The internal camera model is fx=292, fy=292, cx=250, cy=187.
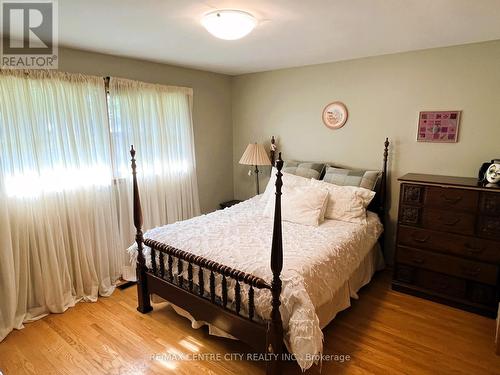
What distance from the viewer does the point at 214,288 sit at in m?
1.99

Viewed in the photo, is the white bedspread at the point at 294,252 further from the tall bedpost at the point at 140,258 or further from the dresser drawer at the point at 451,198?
the dresser drawer at the point at 451,198

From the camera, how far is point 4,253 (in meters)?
2.28

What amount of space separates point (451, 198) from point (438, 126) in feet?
2.52

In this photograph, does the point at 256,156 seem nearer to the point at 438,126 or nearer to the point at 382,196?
the point at 382,196

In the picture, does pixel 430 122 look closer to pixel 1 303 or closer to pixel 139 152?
pixel 139 152

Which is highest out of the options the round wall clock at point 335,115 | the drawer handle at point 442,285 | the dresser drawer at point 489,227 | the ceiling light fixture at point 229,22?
the ceiling light fixture at point 229,22

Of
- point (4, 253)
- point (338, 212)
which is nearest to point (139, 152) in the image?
point (4, 253)

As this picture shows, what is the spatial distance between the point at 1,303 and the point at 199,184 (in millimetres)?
2338

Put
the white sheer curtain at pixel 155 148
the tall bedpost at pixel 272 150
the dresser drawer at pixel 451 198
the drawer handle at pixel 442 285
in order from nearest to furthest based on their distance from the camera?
the dresser drawer at pixel 451 198 → the drawer handle at pixel 442 285 → the white sheer curtain at pixel 155 148 → the tall bedpost at pixel 272 150

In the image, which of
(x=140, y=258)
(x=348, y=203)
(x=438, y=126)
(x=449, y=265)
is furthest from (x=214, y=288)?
(x=438, y=126)

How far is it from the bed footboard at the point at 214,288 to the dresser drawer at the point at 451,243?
5.59 feet

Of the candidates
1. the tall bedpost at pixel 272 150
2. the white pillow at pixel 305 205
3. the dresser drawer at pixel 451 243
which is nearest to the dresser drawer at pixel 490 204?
the dresser drawer at pixel 451 243

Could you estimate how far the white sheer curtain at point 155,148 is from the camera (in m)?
3.01

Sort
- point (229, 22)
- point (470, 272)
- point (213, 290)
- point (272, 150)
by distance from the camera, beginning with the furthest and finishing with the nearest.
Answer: point (272, 150)
point (470, 272)
point (213, 290)
point (229, 22)
